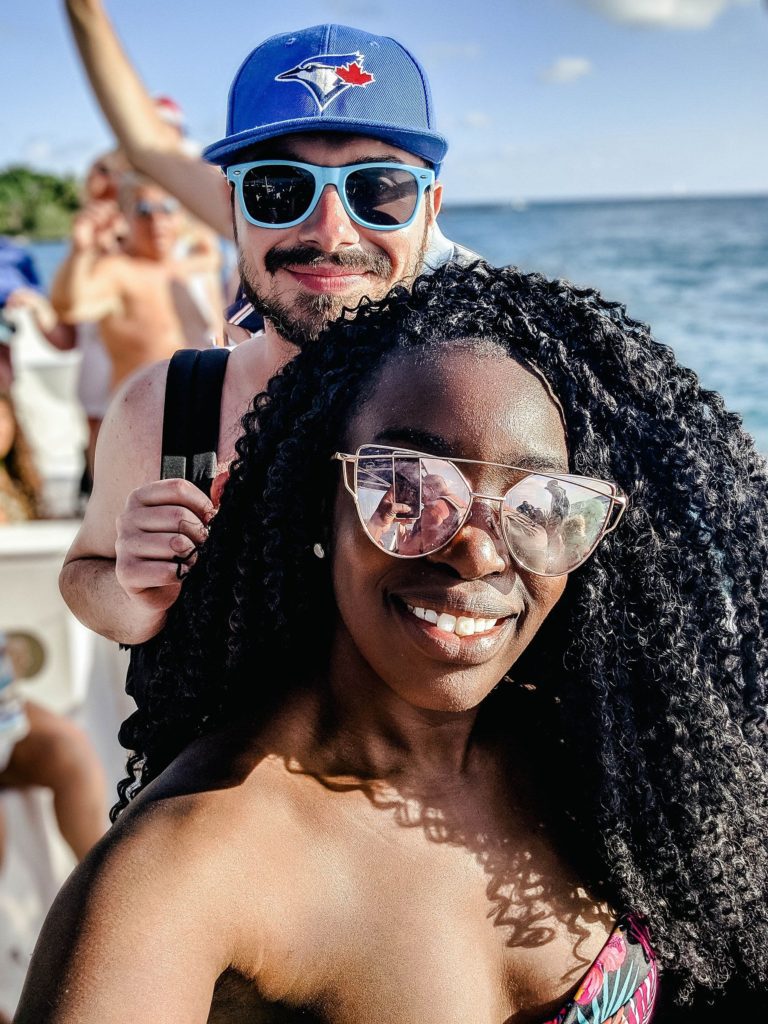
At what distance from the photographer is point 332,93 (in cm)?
191

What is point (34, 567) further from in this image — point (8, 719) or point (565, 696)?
point (565, 696)

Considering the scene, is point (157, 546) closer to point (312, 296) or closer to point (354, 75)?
point (312, 296)

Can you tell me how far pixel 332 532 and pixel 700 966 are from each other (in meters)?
0.89

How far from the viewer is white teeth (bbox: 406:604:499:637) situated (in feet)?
4.66

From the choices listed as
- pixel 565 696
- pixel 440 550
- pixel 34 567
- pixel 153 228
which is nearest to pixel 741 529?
pixel 565 696

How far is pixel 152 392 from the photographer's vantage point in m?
2.02

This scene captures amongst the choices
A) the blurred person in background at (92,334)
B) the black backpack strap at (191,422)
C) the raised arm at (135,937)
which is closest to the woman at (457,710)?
the raised arm at (135,937)

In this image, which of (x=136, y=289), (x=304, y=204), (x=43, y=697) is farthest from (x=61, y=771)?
(x=136, y=289)

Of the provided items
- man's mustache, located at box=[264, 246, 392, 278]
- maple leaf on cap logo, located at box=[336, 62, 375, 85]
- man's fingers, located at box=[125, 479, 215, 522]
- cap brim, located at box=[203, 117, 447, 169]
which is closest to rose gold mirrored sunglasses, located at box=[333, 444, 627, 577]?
man's fingers, located at box=[125, 479, 215, 522]

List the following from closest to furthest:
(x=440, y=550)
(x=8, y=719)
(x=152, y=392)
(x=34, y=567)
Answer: (x=440, y=550)
(x=152, y=392)
(x=8, y=719)
(x=34, y=567)

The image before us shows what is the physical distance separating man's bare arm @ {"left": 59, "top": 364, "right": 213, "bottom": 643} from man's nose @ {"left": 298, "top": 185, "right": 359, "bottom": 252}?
0.39m

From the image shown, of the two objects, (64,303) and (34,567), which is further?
(64,303)

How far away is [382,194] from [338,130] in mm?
135

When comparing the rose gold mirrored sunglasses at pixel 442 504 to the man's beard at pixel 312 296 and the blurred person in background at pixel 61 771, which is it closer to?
the man's beard at pixel 312 296
